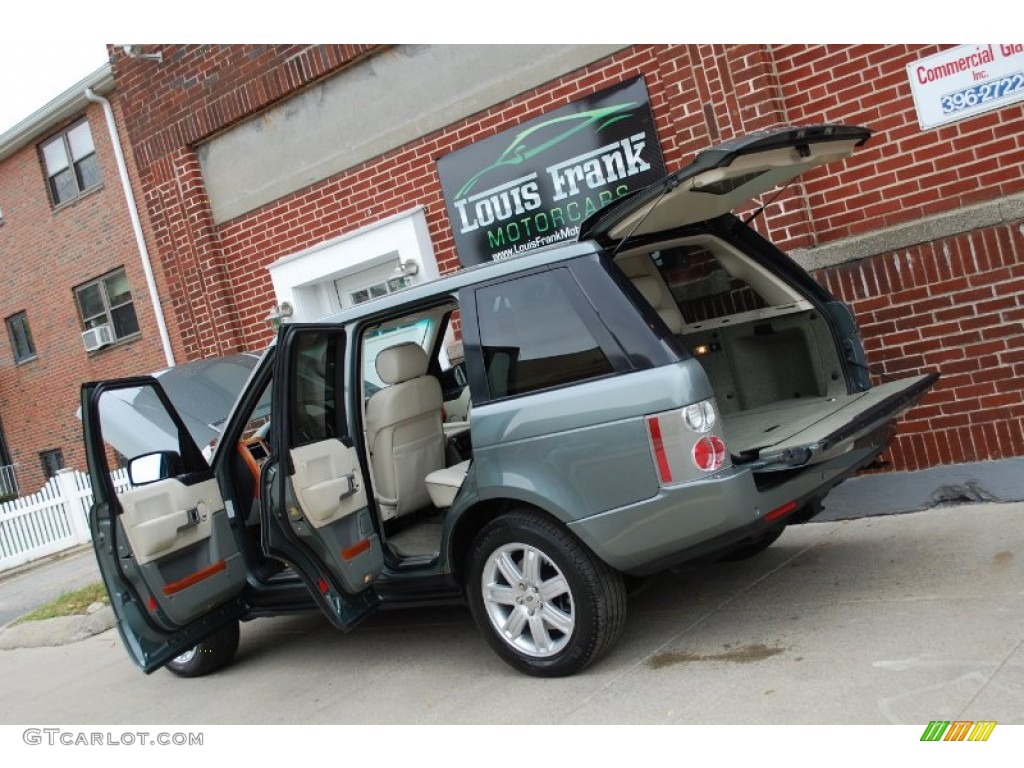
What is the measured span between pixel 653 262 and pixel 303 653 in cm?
310

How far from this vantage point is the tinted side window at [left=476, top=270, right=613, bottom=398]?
13.2ft

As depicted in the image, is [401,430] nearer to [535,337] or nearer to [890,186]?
[535,337]

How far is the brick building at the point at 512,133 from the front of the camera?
570 cm

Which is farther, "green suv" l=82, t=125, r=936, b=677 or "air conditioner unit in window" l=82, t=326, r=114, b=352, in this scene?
"air conditioner unit in window" l=82, t=326, r=114, b=352

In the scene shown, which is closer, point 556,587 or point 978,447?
point 556,587

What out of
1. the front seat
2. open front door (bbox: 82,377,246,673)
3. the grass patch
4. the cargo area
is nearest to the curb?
the grass patch

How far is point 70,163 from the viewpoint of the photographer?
651 inches

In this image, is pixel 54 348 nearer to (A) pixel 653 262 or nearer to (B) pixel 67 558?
(B) pixel 67 558

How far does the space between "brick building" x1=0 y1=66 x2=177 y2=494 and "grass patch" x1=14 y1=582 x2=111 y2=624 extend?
720cm

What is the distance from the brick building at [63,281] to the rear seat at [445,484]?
11.7 metres

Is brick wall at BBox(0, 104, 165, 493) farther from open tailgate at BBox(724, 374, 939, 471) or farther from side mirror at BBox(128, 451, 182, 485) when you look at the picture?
→ open tailgate at BBox(724, 374, 939, 471)

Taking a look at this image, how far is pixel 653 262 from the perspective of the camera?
5.36 metres

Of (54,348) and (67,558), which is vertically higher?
(54,348)

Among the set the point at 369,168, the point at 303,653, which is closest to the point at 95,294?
the point at 369,168
